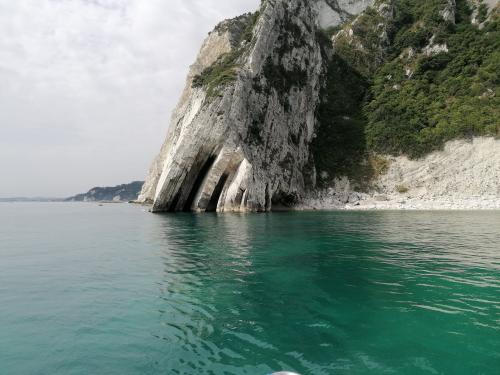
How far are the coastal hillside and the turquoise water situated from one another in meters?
33.7

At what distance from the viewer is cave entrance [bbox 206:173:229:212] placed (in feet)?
182

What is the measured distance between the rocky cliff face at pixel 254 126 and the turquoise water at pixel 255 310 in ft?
105

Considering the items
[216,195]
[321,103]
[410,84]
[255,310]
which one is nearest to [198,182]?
[216,195]

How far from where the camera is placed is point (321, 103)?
8025 cm

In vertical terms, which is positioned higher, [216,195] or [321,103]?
[321,103]

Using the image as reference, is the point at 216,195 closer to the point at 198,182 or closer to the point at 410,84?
the point at 198,182

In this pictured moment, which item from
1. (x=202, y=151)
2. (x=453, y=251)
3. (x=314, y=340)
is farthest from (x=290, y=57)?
(x=314, y=340)

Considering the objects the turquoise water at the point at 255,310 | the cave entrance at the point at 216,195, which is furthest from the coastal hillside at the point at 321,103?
the turquoise water at the point at 255,310

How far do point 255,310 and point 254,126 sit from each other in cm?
5050

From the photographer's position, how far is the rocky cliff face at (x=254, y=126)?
5362cm

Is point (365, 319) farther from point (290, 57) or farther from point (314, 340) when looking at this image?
point (290, 57)

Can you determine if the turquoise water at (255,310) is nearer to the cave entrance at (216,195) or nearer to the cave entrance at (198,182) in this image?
the cave entrance at (216,195)

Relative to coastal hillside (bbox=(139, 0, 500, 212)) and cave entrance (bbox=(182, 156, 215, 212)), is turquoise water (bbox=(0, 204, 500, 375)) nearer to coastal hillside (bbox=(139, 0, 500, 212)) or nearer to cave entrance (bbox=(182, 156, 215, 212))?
coastal hillside (bbox=(139, 0, 500, 212))

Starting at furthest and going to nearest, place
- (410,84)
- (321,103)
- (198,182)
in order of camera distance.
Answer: (321,103) → (410,84) → (198,182)
